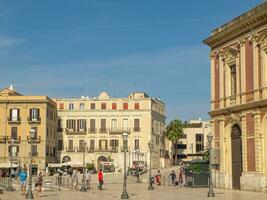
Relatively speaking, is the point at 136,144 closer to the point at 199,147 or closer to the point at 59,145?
the point at 59,145

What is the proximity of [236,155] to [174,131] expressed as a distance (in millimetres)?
67937

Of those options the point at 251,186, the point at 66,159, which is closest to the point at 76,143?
the point at 66,159

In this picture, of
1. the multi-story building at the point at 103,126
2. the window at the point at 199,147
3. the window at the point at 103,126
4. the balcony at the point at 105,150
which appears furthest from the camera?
the window at the point at 199,147

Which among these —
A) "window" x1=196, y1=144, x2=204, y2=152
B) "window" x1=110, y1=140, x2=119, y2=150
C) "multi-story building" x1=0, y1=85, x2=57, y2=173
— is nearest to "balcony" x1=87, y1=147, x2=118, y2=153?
"window" x1=110, y1=140, x2=119, y2=150

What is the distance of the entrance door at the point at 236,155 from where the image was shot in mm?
41469

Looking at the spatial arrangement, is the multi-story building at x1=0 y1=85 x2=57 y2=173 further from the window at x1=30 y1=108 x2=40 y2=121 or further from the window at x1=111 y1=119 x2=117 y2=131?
the window at x1=111 y1=119 x2=117 y2=131

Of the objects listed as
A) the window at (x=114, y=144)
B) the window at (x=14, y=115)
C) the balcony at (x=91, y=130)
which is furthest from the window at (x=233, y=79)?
the balcony at (x=91, y=130)

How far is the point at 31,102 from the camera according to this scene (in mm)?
93062

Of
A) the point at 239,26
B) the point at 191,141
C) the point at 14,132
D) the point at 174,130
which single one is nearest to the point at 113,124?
the point at 174,130

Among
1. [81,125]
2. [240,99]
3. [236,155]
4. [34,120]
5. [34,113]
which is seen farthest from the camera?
[81,125]

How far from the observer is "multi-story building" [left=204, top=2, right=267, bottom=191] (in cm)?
3809

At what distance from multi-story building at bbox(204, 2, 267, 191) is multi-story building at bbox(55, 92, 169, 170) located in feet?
183

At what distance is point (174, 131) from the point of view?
4328 inches

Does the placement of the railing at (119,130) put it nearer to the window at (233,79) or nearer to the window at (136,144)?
the window at (136,144)
